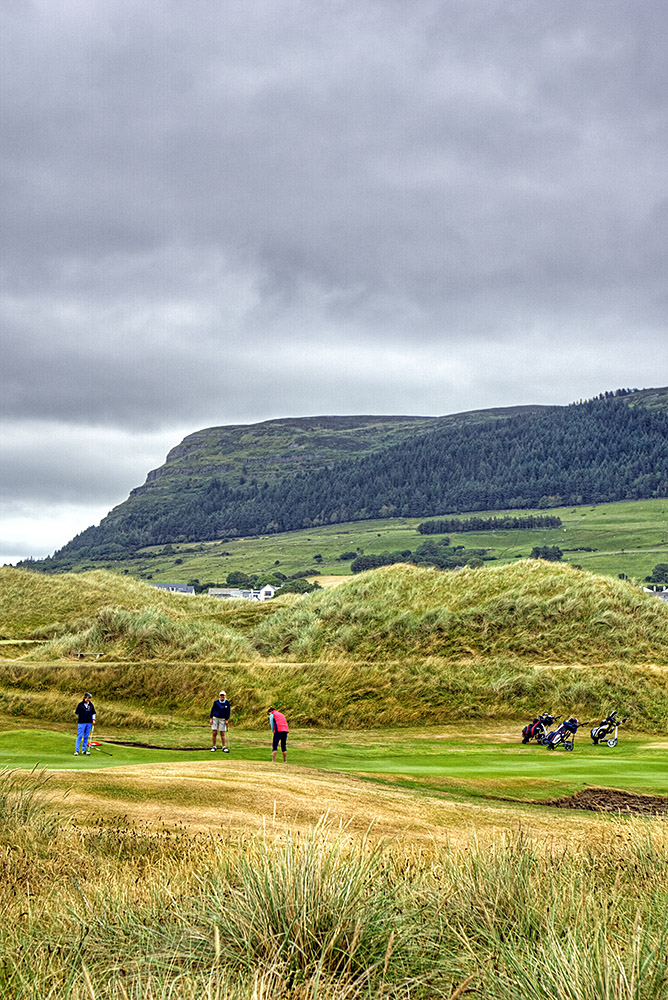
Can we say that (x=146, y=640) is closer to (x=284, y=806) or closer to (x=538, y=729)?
(x=538, y=729)

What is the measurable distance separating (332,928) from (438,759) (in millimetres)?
20197

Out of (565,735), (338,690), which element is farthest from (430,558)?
(565,735)

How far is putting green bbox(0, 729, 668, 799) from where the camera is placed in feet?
67.7

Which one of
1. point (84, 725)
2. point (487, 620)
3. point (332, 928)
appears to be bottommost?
point (84, 725)

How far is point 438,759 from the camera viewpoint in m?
26.3

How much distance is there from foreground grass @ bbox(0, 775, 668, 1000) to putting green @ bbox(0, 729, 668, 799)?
421 inches

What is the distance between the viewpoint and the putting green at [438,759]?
67.7ft

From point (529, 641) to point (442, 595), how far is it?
5.96 meters

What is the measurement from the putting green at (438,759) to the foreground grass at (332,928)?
35.1ft

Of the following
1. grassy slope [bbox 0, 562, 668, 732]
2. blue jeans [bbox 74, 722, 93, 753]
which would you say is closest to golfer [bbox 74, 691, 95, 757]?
blue jeans [bbox 74, 722, 93, 753]

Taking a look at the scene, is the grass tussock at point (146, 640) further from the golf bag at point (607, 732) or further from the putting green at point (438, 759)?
the golf bag at point (607, 732)

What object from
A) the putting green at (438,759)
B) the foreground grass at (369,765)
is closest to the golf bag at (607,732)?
the putting green at (438,759)

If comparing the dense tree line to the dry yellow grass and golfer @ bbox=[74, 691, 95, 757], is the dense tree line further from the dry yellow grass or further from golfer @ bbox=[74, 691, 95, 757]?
the dry yellow grass

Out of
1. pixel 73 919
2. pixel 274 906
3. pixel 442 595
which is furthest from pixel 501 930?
pixel 442 595
